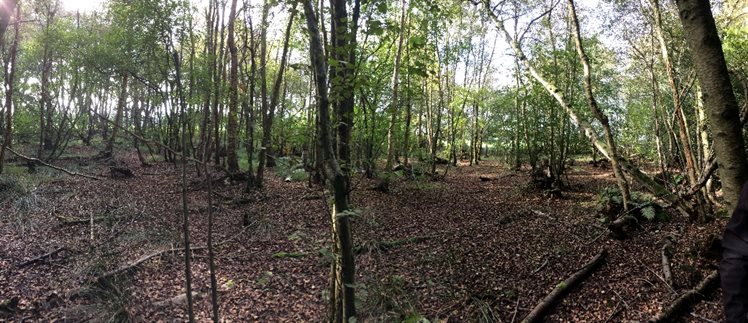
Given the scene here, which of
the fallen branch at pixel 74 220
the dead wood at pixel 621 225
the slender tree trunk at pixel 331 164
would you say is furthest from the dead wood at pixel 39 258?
the dead wood at pixel 621 225

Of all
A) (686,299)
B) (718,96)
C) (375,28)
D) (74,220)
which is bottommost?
(686,299)

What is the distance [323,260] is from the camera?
16.8ft

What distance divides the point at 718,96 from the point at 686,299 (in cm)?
315

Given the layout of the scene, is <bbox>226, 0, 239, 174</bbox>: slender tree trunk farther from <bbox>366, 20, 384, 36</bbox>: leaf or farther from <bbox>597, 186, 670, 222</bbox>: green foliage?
<bbox>366, 20, 384, 36</bbox>: leaf

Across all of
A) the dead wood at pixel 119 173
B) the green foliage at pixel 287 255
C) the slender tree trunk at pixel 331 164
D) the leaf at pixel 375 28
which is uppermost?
the leaf at pixel 375 28

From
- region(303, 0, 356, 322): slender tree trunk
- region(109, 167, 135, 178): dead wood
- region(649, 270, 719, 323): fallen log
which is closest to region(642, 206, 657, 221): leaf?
region(649, 270, 719, 323): fallen log

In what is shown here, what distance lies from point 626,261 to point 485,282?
6.21 ft

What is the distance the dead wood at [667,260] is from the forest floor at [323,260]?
73 mm

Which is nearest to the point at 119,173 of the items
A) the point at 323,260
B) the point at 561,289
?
the point at 323,260

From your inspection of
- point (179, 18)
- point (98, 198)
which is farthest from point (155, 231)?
point (179, 18)

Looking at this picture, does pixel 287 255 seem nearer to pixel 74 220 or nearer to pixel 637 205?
pixel 74 220

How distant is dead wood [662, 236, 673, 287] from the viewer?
15.6ft

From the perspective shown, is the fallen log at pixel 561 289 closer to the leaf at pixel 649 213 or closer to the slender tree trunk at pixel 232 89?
the leaf at pixel 649 213

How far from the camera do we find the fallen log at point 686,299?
4160mm
